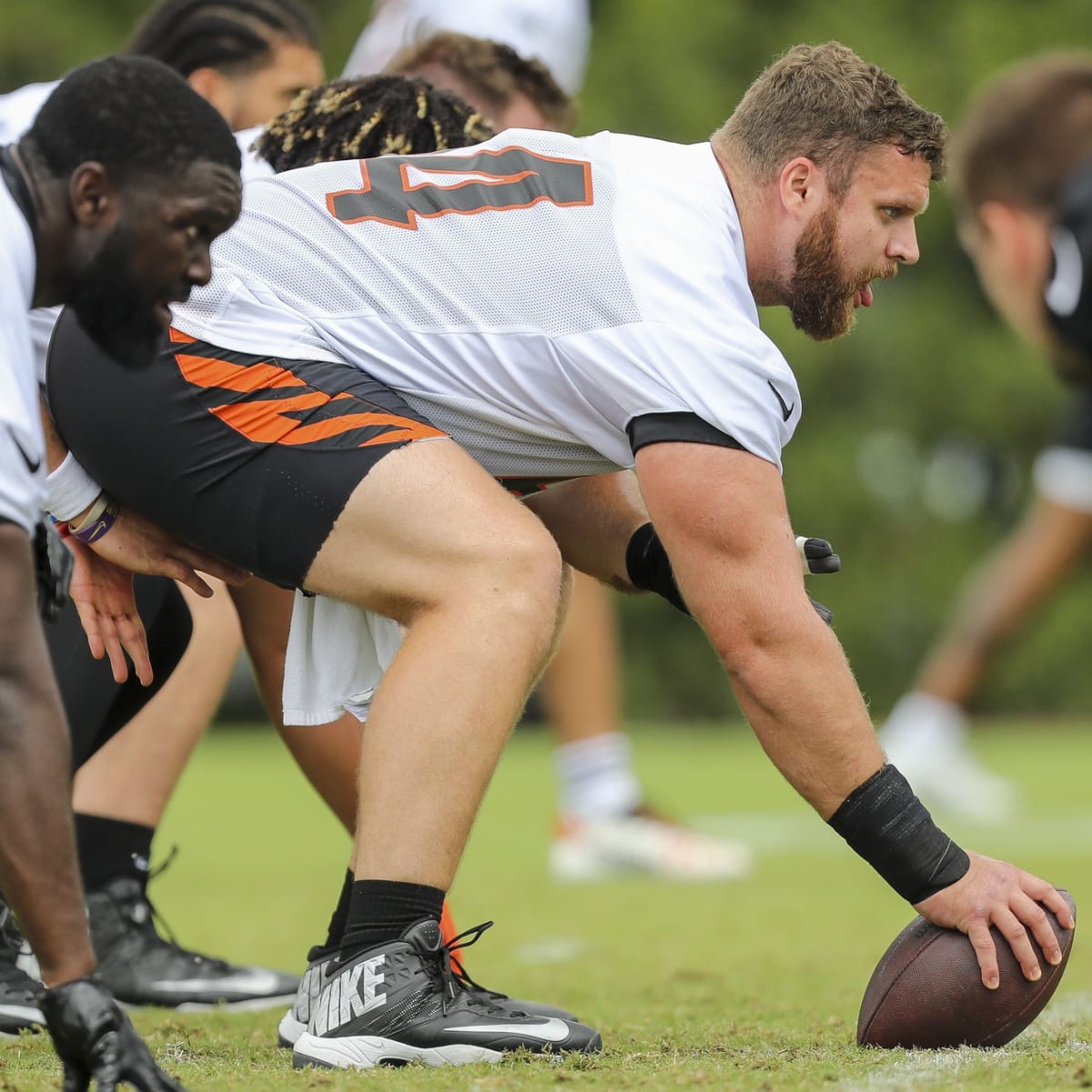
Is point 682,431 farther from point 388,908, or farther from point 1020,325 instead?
point 1020,325

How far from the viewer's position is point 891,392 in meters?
19.4

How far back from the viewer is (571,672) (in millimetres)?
6652

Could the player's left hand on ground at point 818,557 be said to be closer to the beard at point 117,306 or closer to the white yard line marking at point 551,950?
the beard at point 117,306

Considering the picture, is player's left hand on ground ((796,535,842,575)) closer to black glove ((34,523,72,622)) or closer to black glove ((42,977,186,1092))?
black glove ((34,523,72,622))

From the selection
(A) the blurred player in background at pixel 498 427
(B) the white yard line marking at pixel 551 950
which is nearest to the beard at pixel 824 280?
(A) the blurred player in background at pixel 498 427

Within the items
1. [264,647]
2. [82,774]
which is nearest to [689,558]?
[264,647]

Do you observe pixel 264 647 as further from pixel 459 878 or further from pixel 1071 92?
pixel 1071 92

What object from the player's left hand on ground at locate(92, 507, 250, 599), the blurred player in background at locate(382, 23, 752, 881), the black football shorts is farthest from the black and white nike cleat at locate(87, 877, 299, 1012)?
the blurred player in background at locate(382, 23, 752, 881)

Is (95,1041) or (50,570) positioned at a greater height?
(50,570)

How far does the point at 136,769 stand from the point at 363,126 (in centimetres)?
146

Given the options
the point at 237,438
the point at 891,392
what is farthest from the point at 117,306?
the point at 891,392

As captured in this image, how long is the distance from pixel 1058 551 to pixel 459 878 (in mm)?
2813

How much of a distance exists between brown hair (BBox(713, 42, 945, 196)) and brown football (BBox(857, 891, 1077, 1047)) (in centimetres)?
131

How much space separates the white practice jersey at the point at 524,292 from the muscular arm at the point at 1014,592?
4.47 meters
